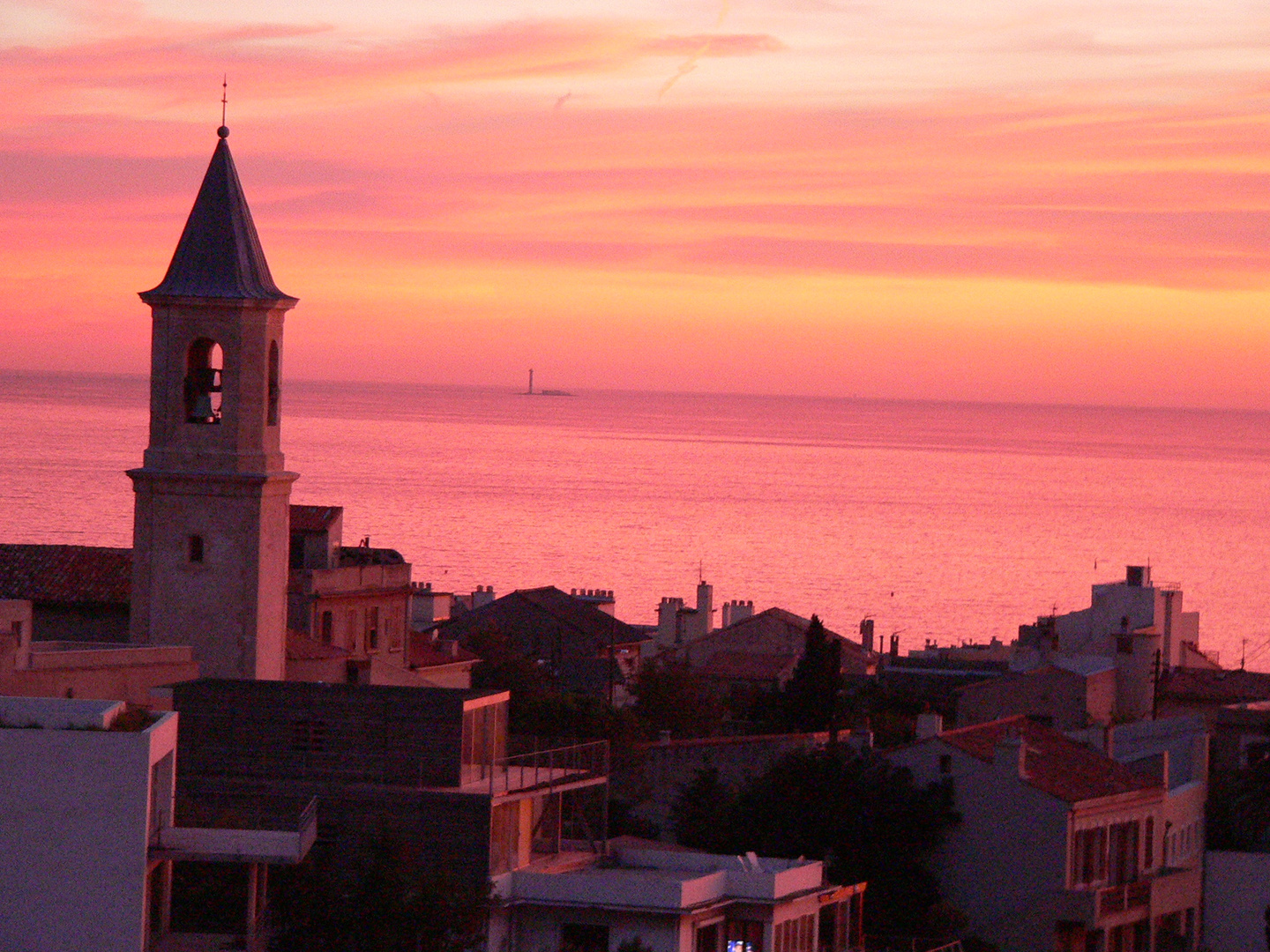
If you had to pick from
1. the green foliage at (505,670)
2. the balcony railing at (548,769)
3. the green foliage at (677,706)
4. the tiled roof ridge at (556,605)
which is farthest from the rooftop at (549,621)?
the balcony railing at (548,769)

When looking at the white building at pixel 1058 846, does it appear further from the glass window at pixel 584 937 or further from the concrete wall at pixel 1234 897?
the glass window at pixel 584 937

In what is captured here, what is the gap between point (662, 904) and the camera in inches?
1070

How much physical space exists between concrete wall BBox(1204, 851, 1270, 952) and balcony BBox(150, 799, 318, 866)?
18261mm

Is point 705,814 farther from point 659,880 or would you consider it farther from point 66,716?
point 66,716

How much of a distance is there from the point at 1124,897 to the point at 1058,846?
6.90ft

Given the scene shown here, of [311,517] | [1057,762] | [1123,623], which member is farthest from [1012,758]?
[1123,623]

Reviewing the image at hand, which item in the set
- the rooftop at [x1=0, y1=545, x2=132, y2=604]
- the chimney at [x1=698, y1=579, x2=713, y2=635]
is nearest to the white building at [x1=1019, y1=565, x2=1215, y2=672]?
the chimney at [x1=698, y1=579, x2=713, y2=635]

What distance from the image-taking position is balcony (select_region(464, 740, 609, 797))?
28375 millimetres

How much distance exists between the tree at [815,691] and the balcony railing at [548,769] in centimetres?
2313

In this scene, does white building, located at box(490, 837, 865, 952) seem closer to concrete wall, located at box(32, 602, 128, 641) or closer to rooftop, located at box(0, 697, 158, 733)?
rooftop, located at box(0, 697, 158, 733)

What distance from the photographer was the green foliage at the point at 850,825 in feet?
117

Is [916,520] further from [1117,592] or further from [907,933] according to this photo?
[907,933]

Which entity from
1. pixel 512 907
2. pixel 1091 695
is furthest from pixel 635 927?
pixel 1091 695

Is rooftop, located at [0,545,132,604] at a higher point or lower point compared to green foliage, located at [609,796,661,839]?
higher
